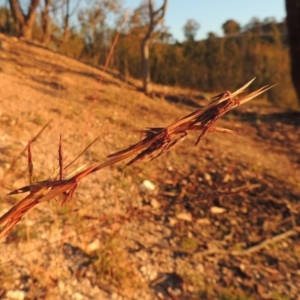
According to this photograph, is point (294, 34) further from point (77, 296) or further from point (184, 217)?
point (77, 296)

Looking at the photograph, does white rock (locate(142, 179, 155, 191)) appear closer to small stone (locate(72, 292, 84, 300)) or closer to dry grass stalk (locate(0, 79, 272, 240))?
small stone (locate(72, 292, 84, 300))

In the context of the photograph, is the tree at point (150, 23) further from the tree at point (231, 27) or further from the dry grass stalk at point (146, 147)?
the tree at point (231, 27)

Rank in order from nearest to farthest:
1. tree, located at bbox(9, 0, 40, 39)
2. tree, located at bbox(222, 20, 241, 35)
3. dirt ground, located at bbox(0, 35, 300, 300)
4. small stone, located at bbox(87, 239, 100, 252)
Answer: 1. dirt ground, located at bbox(0, 35, 300, 300)
2. small stone, located at bbox(87, 239, 100, 252)
3. tree, located at bbox(9, 0, 40, 39)
4. tree, located at bbox(222, 20, 241, 35)

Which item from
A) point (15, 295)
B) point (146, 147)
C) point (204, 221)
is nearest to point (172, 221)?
point (204, 221)

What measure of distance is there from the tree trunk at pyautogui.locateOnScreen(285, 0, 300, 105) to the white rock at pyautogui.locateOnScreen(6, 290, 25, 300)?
3098 mm

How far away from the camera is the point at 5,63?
4629 millimetres

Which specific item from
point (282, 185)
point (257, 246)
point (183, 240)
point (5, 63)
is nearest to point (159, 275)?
point (183, 240)

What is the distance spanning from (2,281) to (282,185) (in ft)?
7.13

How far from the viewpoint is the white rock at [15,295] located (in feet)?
5.16

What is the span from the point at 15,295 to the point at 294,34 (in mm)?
3259

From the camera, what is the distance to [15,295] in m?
1.58

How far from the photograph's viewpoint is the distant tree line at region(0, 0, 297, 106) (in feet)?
24.3

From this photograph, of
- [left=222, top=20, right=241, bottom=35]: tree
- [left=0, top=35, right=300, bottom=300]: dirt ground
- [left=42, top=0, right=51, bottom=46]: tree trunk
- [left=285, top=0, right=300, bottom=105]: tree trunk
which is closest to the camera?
[left=0, top=35, right=300, bottom=300]: dirt ground

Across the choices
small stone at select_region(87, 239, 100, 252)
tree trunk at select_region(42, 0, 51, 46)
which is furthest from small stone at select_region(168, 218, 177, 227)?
tree trunk at select_region(42, 0, 51, 46)
